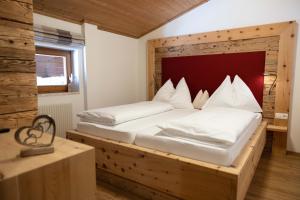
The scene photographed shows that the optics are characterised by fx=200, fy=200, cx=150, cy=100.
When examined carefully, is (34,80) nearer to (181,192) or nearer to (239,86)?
(181,192)

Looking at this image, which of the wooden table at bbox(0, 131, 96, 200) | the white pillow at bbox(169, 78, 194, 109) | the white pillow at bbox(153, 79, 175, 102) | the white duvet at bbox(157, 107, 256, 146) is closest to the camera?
the wooden table at bbox(0, 131, 96, 200)

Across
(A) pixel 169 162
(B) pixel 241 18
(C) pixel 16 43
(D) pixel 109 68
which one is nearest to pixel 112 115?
(A) pixel 169 162

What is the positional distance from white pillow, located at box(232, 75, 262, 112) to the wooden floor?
0.74 metres

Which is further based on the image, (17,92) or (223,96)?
(223,96)

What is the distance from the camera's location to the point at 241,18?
304cm

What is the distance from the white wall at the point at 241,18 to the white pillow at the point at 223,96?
0.83m

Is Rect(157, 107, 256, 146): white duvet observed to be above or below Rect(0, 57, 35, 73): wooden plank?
below

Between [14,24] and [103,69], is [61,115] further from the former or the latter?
[14,24]

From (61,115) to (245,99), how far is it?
2.64 meters

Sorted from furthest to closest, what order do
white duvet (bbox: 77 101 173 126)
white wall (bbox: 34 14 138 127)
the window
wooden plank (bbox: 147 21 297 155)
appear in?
white wall (bbox: 34 14 138 127)
the window
wooden plank (bbox: 147 21 297 155)
white duvet (bbox: 77 101 173 126)

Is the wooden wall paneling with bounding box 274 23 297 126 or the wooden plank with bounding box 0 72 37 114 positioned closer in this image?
the wooden plank with bounding box 0 72 37 114

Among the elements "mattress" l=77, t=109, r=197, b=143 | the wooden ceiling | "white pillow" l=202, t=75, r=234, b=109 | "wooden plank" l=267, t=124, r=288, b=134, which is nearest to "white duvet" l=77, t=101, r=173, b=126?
"mattress" l=77, t=109, r=197, b=143

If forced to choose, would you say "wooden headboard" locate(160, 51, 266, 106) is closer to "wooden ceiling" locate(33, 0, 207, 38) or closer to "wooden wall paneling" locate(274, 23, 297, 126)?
"wooden wall paneling" locate(274, 23, 297, 126)

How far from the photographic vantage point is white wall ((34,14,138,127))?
2.94 metres
